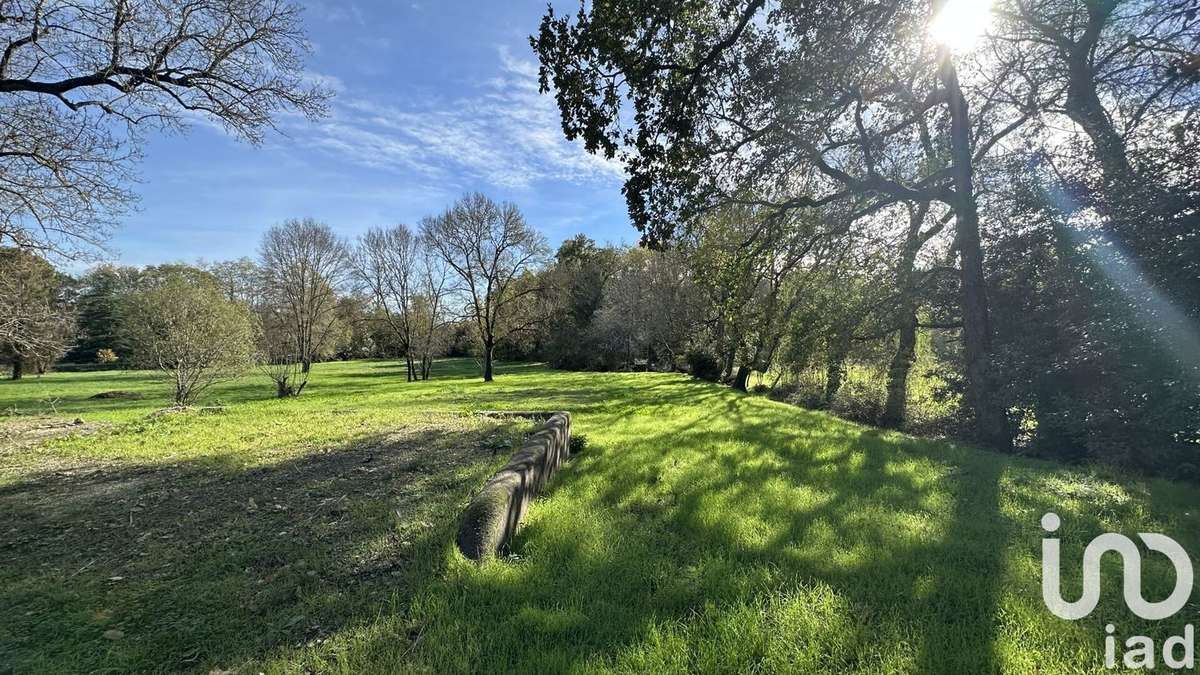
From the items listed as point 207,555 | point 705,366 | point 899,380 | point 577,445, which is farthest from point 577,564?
point 705,366

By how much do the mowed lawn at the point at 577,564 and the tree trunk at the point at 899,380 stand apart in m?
5.04

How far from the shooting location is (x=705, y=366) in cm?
2598

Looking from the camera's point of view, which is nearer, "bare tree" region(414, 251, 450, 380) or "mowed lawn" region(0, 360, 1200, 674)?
"mowed lawn" region(0, 360, 1200, 674)

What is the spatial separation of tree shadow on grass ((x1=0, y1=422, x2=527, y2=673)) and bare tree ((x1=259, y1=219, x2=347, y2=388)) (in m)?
25.1

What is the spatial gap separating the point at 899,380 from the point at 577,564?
11284mm

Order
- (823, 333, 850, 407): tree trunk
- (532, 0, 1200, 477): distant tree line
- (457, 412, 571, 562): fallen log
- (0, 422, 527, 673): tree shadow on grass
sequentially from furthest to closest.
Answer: (823, 333, 850, 407): tree trunk < (532, 0, 1200, 477): distant tree line < (457, 412, 571, 562): fallen log < (0, 422, 527, 673): tree shadow on grass

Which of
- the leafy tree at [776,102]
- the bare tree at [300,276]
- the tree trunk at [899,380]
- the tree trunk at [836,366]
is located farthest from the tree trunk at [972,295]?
the bare tree at [300,276]

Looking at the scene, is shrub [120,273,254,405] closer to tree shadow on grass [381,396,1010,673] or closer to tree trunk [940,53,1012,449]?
tree shadow on grass [381,396,1010,673]

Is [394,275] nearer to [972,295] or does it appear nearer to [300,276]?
[300,276]

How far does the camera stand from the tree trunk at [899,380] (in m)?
11.2

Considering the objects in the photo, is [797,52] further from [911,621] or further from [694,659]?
[694,659]

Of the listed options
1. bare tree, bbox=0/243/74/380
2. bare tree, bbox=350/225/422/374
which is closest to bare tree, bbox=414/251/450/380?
bare tree, bbox=350/225/422/374

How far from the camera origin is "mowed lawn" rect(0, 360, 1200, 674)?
7.64 ft

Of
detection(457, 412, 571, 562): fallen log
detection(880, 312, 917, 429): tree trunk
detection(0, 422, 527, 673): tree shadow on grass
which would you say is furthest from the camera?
detection(880, 312, 917, 429): tree trunk
